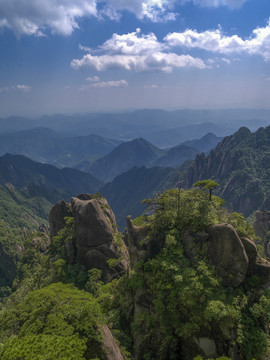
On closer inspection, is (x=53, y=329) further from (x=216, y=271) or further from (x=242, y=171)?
(x=242, y=171)

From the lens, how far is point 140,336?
765 inches

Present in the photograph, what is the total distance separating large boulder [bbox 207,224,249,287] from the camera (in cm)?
1852

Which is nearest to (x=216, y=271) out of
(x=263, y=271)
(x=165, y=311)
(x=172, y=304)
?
(x=263, y=271)

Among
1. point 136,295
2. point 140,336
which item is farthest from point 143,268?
point 140,336

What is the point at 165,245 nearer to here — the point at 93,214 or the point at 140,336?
the point at 140,336

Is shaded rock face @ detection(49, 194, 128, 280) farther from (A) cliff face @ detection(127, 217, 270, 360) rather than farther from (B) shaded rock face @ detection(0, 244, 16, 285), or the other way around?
(B) shaded rock face @ detection(0, 244, 16, 285)

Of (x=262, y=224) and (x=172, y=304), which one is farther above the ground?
(x=172, y=304)

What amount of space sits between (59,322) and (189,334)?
9131 millimetres

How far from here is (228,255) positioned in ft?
61.8

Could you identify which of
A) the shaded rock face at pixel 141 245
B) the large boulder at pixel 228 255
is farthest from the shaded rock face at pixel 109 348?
the large boulder at pixel 228 255

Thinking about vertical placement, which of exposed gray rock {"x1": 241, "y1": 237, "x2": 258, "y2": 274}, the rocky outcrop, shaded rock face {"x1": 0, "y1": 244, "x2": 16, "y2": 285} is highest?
exposed gray rock {"x1": 241, "y1": 237, "x2": 258, "y2": 274}

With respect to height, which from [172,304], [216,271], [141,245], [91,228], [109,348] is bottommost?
[91,228]

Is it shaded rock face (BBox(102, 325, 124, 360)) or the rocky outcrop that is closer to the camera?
shaded rock face (BBox(102, 325, 124, 360))

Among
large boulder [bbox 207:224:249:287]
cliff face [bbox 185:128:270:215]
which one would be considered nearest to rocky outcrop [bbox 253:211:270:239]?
cliff face [bbox 185:128:270:215]
